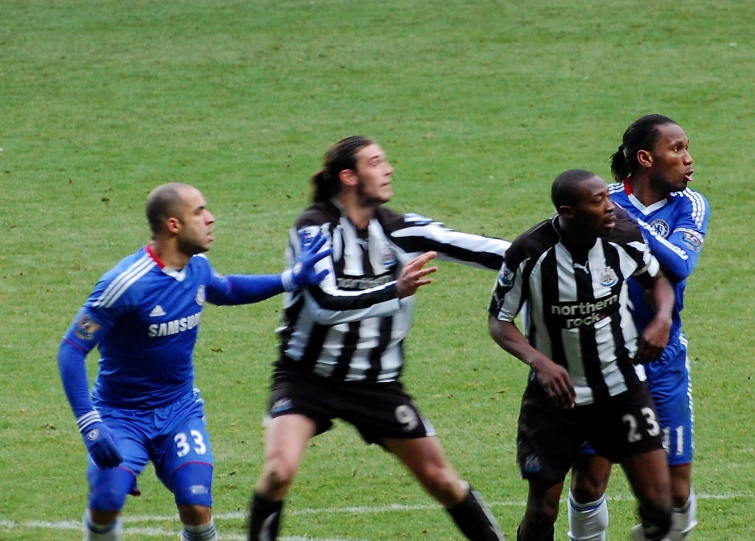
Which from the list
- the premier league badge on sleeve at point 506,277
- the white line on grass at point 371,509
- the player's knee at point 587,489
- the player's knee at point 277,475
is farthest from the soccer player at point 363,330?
the white line on grass at point 371,509

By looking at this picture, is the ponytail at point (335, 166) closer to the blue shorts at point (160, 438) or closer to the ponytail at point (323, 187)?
the ponytail at point (323, 187)

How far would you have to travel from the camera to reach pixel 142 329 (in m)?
6.00

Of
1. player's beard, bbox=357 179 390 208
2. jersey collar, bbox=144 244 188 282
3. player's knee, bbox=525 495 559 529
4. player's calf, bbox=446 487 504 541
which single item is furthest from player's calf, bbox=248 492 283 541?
player's beard, bbox=357 179 390 208

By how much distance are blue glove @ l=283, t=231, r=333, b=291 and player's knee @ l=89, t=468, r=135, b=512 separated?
3.73 feet

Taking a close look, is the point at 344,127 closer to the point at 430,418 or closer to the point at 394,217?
the point at 430,418

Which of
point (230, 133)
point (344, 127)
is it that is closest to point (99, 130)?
point (230, 133)

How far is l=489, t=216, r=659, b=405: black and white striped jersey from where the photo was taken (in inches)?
232

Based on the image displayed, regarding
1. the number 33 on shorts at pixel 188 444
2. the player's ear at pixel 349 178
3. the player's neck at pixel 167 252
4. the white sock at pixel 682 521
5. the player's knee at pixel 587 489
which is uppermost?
the player's ear at pixel 349 178

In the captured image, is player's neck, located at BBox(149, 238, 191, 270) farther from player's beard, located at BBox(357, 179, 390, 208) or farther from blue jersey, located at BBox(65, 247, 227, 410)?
player's beard, located at BBox(357, 179, 390, 208)

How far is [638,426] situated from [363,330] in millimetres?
1333

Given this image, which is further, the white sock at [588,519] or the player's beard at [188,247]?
the white sock at [588,519]

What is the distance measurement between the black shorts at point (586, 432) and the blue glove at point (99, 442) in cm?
186

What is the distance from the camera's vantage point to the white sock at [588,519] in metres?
6.52

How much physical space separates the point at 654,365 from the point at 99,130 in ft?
41.5
